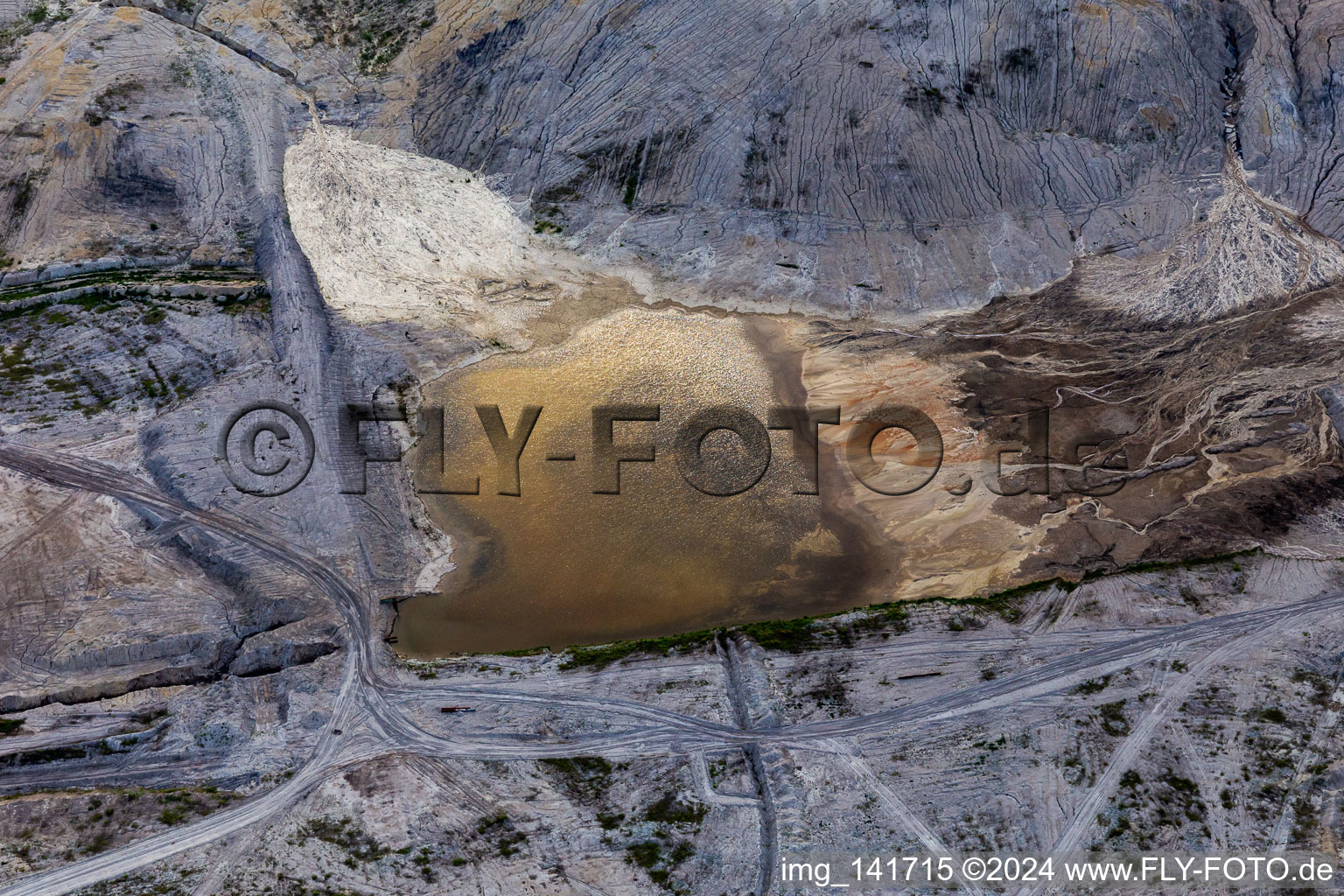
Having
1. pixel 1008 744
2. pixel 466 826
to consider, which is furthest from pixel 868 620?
pixel 466 826

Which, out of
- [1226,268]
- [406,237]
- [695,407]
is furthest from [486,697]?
[1226,268]

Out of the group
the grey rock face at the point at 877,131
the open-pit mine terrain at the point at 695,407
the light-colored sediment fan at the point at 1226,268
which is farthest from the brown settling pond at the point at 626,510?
the light-colored sediment fan at the point at 1226,268

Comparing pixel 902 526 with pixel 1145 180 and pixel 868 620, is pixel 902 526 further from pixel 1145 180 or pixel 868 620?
pixel 1145 180

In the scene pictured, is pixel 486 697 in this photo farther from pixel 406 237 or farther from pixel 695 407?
pixel 406 237

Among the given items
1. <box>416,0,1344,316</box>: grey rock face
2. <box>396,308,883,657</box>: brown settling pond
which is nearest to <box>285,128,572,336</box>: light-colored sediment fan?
<box>416,0,1344,316</box>: grey rock face

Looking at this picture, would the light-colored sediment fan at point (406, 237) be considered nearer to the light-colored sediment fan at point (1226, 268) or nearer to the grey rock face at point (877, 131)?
the grey rock face at point (877, 131)
